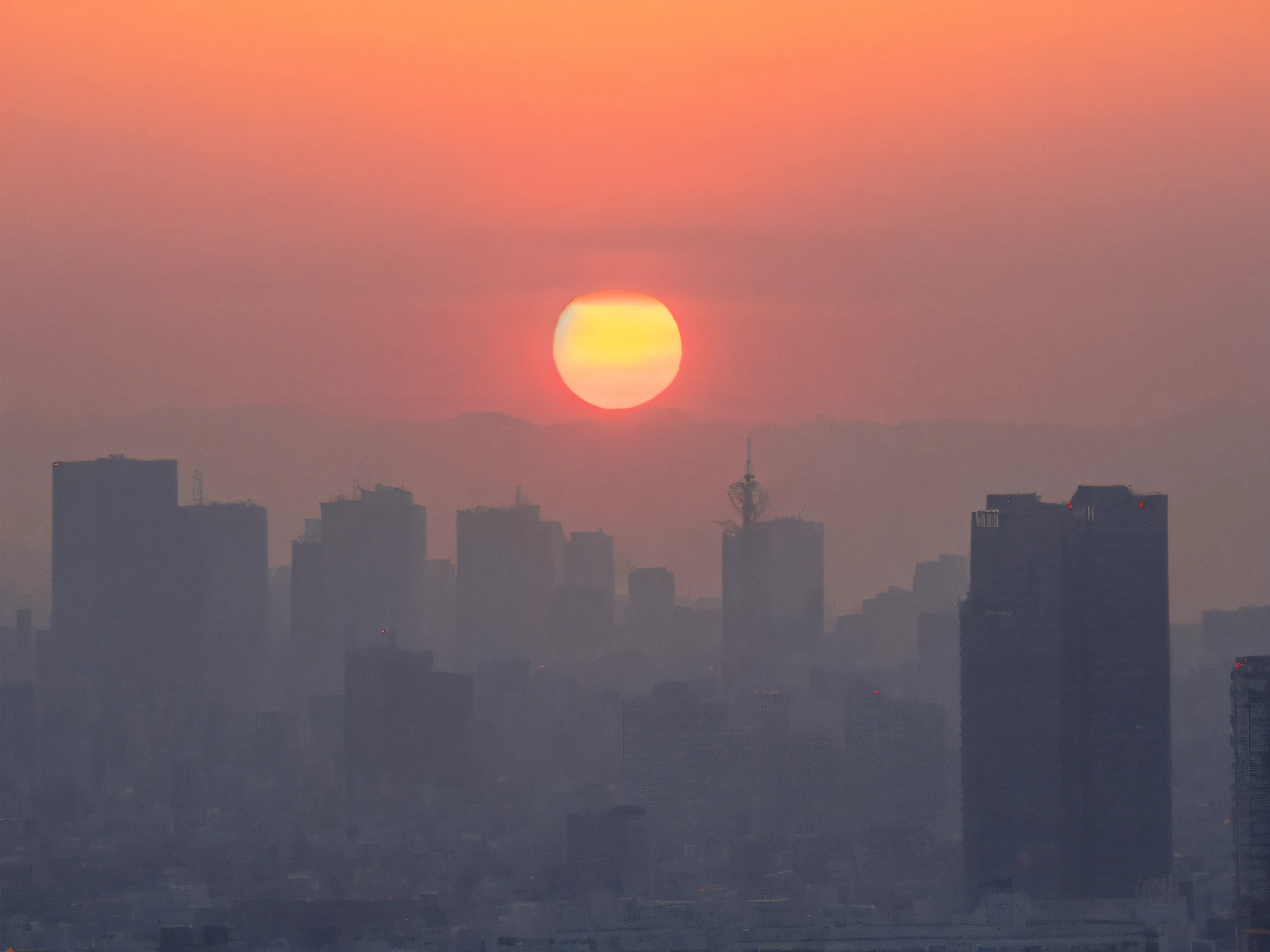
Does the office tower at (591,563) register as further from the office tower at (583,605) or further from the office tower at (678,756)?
the office tower at (678,756)

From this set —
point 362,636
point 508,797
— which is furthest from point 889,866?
point 362,636

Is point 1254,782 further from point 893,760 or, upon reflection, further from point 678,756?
point 678,756

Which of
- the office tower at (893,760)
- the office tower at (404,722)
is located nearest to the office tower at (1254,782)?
the office tower at (893,760)

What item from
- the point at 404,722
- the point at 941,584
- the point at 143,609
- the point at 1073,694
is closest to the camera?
the point at 1073,694

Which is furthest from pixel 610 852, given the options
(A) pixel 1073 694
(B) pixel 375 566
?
(B) pixel 375 566

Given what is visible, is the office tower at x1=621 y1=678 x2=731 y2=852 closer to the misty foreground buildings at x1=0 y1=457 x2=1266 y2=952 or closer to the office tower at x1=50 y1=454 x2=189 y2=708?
the misty foreground buildings at x1=0 y1=457 x2=1266 y2=952

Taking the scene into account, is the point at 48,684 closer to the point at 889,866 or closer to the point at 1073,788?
the point at 889,866
